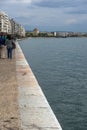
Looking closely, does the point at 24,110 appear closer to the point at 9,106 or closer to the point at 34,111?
the point at 34,111

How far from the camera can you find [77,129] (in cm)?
1102

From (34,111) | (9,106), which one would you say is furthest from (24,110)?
(9,106)

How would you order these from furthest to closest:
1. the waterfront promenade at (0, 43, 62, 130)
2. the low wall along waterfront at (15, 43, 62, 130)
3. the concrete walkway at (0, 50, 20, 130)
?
the low wall along waterfront at (15, 43, 62, 130), the waterfront promenade at (0, 43, 62, 130), the concrete walkway at (0, 50, 20, 130)

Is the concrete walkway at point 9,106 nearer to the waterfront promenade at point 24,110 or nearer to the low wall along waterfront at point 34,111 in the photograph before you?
the waterfront promenade at point 24,110

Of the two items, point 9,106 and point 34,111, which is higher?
point 9,106

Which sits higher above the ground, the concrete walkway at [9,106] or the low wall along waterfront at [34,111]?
the concrete walkway at [9,106]

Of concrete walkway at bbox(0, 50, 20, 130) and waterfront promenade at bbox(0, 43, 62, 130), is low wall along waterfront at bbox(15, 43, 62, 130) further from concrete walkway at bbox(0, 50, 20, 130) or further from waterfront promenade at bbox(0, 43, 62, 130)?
concrete walkway at bbox(0, 50, 20, 130)

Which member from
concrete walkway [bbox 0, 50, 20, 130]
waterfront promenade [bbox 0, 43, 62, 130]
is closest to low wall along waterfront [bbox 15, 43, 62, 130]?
waterfront promenade [bbox 0, 43, 62, 130]

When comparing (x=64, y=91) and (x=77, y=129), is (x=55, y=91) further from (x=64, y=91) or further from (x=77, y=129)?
(x=77, y=129)

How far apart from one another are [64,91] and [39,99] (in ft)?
20.3

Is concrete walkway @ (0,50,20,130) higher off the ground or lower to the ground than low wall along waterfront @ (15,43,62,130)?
higher

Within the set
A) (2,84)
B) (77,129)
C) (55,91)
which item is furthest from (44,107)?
(55,91)

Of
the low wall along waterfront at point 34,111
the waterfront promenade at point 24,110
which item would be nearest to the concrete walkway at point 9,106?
the waterfront promenade at point 24,110

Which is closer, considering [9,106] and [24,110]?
[9,106]
